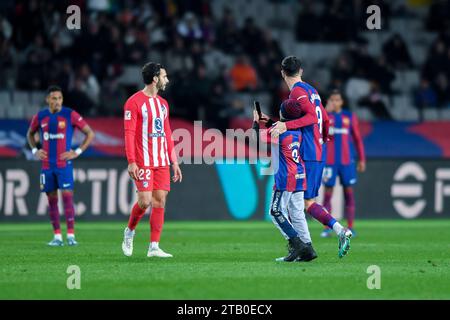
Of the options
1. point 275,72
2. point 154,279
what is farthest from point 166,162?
point 275,72

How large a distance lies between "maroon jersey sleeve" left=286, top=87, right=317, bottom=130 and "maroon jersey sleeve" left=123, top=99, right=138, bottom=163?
1.79 meters

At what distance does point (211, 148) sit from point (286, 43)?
5.53m

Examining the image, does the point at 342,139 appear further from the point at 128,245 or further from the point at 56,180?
the point at 128,245

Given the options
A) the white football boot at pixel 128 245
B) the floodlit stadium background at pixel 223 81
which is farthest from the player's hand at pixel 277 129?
the floodlit stadium background at pixel 223 81

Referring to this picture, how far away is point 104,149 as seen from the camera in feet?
64.1

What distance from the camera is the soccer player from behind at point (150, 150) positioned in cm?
1181

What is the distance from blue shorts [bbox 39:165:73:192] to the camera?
14.4 m

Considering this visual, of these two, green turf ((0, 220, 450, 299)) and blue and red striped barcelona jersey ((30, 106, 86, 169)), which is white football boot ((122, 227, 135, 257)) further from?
blue and red striped barcelona jersey ((30, 106, 86, 169))

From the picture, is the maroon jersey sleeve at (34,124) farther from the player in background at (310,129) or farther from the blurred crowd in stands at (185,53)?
the blurred crowd in stands at (185,53)

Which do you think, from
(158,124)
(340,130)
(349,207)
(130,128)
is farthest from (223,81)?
(130,128)

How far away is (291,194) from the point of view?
→ 1129 centimetres

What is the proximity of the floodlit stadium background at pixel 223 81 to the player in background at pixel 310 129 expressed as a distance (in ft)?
26.6

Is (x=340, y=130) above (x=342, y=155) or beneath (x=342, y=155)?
above

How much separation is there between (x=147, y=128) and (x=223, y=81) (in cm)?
999
